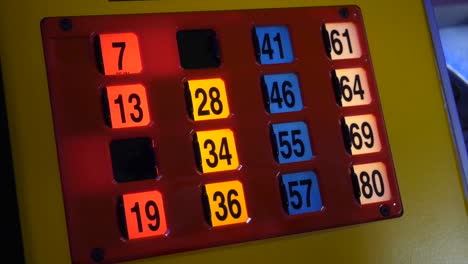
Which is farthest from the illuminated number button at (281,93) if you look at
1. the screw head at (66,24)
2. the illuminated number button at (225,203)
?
the screw head at (66,24)

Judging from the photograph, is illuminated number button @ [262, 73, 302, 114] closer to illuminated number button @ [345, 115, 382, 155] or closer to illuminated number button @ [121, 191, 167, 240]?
illuminated number button @ [345, 115, 382, 155]

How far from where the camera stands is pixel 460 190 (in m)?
0.97

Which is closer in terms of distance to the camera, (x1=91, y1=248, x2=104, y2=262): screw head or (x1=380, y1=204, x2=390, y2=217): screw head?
(x1=91, y1=248, x2=104, y2=262): screw head

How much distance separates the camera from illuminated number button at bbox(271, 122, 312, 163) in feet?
2.83

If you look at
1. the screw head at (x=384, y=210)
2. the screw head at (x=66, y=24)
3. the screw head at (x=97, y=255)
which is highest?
the screw head at (x=66, y=24)

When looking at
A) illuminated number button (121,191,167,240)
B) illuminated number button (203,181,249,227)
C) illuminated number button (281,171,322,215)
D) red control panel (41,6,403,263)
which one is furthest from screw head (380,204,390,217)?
illuminated number button (121,191,167,240)

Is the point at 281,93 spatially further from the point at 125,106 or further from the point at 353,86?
the point at 125,106

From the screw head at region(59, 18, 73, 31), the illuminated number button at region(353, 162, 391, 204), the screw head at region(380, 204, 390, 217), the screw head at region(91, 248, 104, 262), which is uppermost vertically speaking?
the screw head at region(59, 18, 73, 31)

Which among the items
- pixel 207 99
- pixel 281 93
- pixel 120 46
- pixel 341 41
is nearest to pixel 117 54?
pixel 120 46

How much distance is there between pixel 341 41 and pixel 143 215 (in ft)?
1.37

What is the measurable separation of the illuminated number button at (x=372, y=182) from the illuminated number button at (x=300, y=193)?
7cm

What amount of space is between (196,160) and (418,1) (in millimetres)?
505

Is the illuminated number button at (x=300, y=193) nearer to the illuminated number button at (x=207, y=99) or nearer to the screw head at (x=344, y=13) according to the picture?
the illuminated number button at (x=207, y=99)

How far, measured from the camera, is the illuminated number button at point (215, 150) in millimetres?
827
